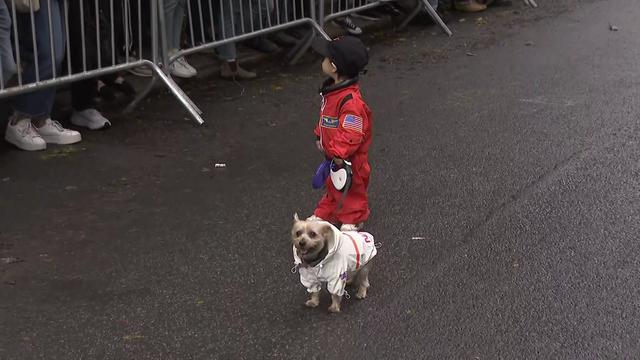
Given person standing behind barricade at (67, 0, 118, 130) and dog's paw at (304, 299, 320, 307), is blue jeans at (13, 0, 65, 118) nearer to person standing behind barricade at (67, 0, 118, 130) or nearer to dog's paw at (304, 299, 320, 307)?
person standing behind barricade at (67, 0, 118, 130)

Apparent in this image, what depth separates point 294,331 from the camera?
12.6 feet

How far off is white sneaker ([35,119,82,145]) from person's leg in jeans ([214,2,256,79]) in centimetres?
205

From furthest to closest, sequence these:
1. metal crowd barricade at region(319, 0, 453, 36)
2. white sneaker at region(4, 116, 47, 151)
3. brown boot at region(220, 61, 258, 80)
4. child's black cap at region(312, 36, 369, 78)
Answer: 1. metal crowd barricade at region(319, 0, 453, 36)
2. brown boot at region(220, 61, 258, 80)
3. white sneaker at region(4, 116, 47, 151)
4. child's black cap at region(312, 36, 369, 78)

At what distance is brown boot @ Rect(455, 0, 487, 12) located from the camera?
12.2 meters

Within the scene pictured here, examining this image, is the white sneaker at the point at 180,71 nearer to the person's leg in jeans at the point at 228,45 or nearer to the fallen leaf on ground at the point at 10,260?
the person's leg in jeans at the point at 228,45

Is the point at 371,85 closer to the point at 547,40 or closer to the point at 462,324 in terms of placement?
the point at 547,40

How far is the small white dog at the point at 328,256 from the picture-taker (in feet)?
12.3

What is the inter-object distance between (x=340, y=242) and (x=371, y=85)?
454 centimetres

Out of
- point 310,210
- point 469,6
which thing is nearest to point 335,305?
point 310,210

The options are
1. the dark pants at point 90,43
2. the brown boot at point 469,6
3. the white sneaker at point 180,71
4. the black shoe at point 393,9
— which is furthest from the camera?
the brown boot at point 469,6

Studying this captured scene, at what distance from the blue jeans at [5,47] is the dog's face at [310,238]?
2.85m

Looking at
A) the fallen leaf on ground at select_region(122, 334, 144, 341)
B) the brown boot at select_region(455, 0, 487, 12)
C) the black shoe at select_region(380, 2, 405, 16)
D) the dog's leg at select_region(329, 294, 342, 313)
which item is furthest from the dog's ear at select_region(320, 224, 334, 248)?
the brown boot at select_region(455, 0, 487, 12)

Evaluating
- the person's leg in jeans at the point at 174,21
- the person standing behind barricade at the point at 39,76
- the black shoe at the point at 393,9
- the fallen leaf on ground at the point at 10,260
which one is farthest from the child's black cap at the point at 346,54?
the black shoe at the point at 393,9

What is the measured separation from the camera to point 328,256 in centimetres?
381
